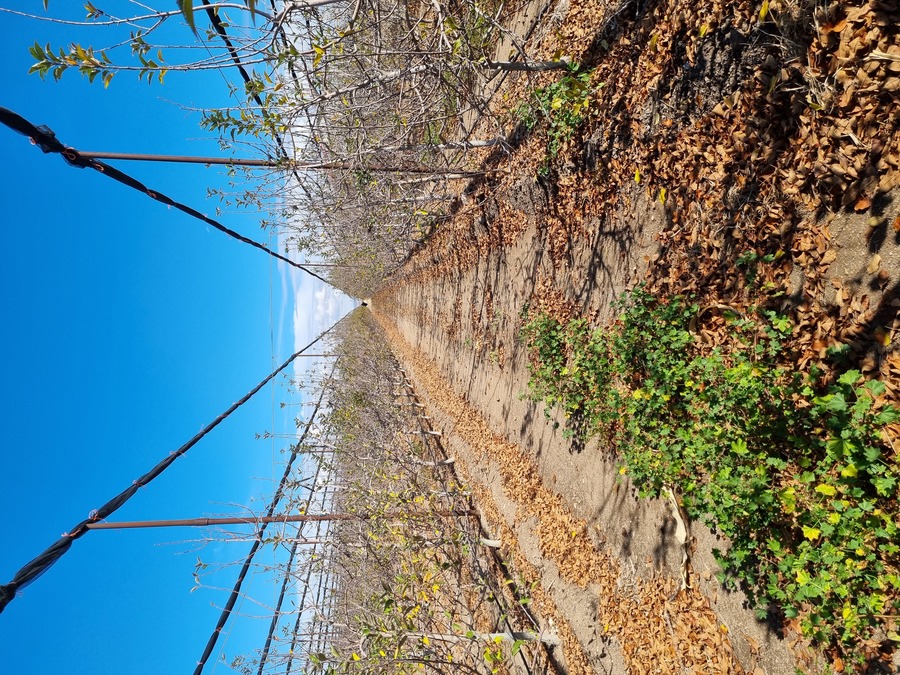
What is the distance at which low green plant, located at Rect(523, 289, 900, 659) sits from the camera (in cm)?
224

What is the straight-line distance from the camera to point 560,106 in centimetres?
451

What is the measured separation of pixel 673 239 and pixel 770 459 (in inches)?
65.3

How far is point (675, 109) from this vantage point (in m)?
3.44

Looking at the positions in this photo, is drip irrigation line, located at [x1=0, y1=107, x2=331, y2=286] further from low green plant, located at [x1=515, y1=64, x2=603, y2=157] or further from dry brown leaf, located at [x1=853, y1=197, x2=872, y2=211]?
dry brown leaf, located at [x1=853, y1=197, x2=872, y2=211]

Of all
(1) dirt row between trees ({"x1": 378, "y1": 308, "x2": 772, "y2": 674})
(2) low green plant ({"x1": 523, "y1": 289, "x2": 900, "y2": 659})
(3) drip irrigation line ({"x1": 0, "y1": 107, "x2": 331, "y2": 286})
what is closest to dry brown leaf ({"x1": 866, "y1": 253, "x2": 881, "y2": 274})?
(2) low green plant ({"x1": 523, "y1": 289, "x2": 900, "y2": 659})

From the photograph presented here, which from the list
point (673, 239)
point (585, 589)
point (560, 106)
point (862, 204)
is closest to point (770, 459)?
point (862, 204)

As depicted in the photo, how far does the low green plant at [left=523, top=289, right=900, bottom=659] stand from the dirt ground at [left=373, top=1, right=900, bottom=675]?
19 cm

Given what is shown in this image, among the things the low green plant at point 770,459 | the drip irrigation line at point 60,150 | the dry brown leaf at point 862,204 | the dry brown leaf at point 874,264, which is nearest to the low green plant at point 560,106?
the low green plant at point 770,459

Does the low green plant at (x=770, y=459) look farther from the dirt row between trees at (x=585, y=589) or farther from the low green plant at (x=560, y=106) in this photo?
the low green plant at (x=560, y=106)

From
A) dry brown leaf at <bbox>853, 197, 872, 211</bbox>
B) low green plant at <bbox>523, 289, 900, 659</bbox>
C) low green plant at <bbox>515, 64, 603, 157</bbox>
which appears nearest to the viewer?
low green plant at <bbox>523, 289, 900, 659</bbox>

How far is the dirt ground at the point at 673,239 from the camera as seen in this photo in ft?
7.88

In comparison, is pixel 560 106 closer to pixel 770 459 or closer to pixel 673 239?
pixel 673 239

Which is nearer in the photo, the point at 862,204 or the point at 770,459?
the point at 862,204

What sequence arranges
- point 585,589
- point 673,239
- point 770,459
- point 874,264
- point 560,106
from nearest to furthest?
point 874,264
point 770,459
point 673,239
point 560,106
point 585,589
